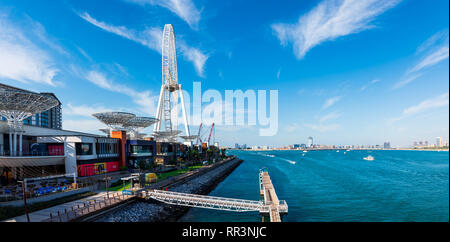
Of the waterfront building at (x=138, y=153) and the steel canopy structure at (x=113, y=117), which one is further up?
the steel canopy structure at (x=113, y=117)

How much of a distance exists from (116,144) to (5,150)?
17.2m

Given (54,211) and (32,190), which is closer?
(54,211)

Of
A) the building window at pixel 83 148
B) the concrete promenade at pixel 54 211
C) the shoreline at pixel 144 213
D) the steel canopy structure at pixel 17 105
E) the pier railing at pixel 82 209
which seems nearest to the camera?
the pier railing at pixel 82 209

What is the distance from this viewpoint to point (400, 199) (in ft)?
135

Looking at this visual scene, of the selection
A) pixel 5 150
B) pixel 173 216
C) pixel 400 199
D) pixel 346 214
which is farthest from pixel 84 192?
pixel 400 199

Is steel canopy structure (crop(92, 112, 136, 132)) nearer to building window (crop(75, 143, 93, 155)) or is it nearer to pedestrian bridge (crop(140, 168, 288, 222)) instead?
building window (crop(75, 143, 93, 155))

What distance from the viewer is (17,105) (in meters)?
33.0

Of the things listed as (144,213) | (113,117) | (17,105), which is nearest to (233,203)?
(144,213)

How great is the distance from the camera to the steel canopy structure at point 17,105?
31.0 m

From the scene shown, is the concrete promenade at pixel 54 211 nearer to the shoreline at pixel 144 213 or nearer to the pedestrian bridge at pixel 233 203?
the shoreline at pixel 144 213

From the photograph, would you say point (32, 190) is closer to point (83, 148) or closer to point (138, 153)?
point (83, 148)

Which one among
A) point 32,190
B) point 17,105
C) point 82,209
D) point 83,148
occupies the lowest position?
point 82,209

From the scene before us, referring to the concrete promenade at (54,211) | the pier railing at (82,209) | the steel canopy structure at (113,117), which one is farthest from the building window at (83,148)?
the pier railing at (82,209)
